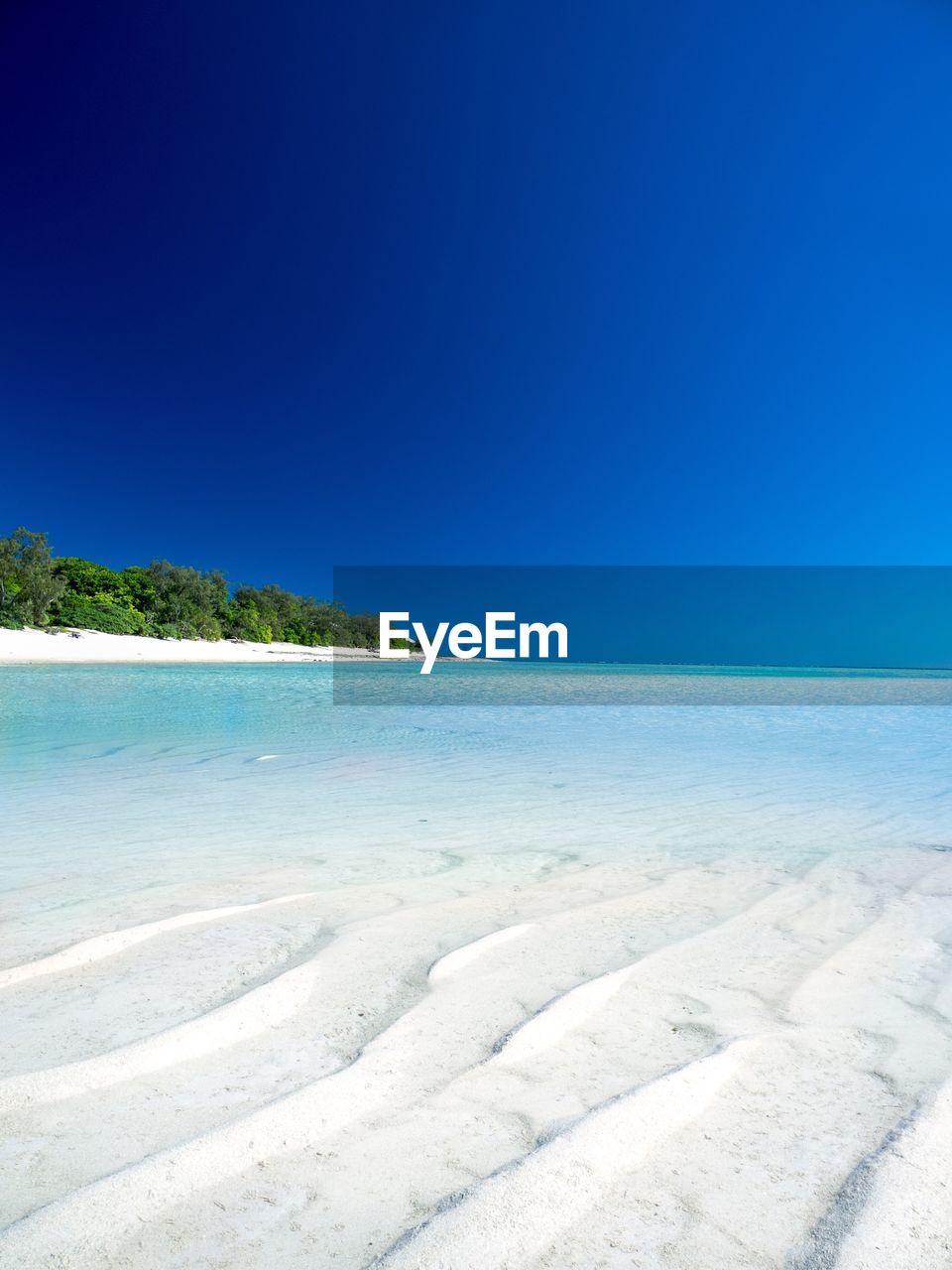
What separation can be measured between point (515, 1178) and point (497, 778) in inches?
222

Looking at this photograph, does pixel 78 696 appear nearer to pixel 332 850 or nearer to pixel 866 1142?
pixel 332 850

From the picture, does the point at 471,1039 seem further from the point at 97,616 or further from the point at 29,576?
the point at 97,616

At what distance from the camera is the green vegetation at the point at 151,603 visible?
53500 millimetres

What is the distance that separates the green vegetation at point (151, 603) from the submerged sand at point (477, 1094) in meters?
52.3

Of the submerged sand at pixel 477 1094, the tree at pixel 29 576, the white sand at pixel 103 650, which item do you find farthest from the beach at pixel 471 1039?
the tree at pixel 29 576

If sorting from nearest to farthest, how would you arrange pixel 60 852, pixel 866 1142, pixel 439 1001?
pixel 866 1142
pixel 439 1001
pixel 60 852

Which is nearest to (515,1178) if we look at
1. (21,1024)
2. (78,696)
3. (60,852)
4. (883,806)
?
(21,1024)

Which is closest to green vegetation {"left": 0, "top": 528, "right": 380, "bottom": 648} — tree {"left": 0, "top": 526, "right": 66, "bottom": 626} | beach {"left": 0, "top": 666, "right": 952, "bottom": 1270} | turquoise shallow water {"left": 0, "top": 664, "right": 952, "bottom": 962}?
tree {"left": 0, "top": 526, "right": 66, "bottom": 626}

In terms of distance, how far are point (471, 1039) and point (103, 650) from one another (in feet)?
167

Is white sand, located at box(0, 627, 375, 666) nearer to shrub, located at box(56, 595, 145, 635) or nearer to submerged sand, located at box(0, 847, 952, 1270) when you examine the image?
shrub, located at box(56, 595, 145, 635)

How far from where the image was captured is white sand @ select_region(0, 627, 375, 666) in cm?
4016

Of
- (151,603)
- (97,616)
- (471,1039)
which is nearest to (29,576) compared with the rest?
(97,616)

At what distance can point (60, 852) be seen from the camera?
13.9ft

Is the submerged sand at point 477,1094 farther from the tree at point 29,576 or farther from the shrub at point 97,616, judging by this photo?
the shrub at point 97,616
